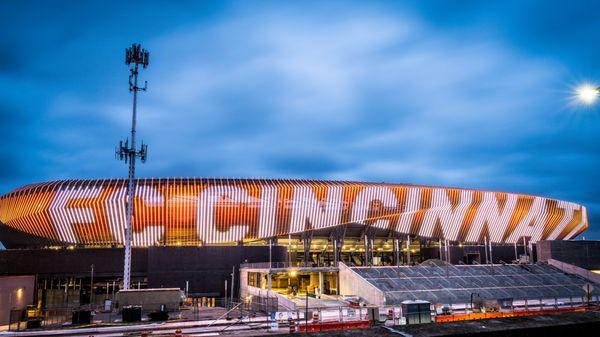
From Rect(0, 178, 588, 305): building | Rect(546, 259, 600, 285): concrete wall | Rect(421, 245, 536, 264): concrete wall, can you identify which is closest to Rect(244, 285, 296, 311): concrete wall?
Rect(0, 178, 588, 305): building

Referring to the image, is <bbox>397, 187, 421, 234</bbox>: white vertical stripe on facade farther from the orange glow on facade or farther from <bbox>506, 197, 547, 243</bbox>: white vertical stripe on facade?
<bbox>506, 197, 547, 243</bbox>: white vertical stripe on facade

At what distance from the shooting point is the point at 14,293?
46969 millimetres

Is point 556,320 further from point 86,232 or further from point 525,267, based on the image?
point 86,232

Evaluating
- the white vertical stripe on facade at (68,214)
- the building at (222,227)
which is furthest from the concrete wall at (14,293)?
the white vertical stripe on facade at (68,214)

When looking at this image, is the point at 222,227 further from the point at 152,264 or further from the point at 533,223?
the point at 533,223

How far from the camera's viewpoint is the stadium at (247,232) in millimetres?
54656

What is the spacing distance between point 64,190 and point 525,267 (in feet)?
201

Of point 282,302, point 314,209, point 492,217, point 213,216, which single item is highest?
point 314,209

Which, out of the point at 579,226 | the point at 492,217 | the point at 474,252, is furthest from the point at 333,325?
the point at 579,226

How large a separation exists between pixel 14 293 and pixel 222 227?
26036 mm

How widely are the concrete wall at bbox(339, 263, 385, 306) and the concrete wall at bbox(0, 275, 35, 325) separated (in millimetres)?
31869

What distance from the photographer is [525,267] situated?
59.5 metres

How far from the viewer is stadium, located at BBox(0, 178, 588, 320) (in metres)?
54.7

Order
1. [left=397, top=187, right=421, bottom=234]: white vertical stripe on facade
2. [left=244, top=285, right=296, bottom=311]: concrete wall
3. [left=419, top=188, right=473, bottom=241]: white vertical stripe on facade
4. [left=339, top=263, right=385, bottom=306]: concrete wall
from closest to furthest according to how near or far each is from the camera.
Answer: [left=244, top=285, right=296, bottom=311]: concrete wall < [left=339, top=263, right=385, bottom=306]: concrete wall < [left=397, top=187, right=421, bottom=234]: white vertical stripe on facade < [left=419, top=188, right=473, bottom=241]: white vertical stripe on facade
